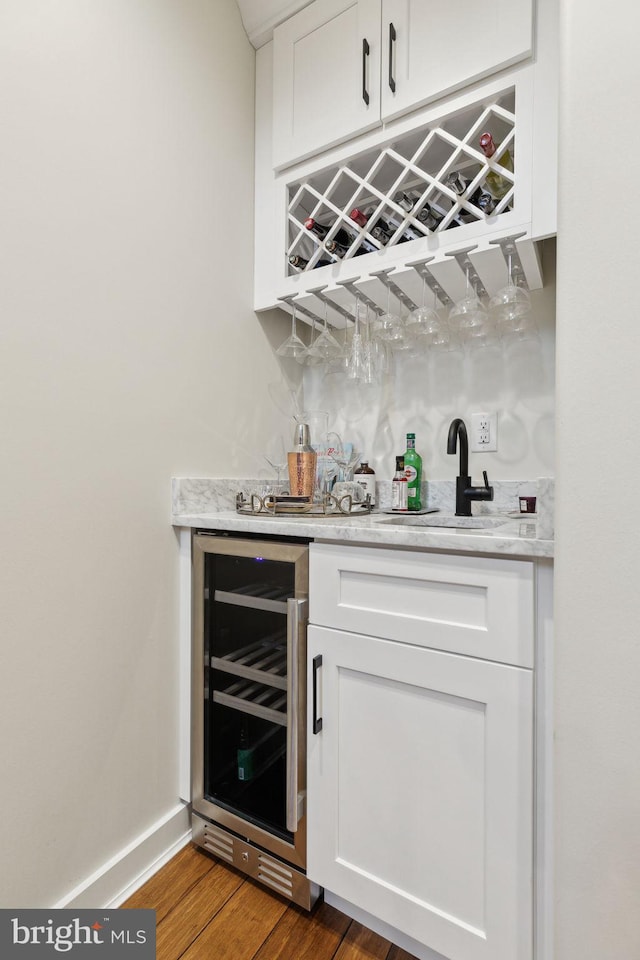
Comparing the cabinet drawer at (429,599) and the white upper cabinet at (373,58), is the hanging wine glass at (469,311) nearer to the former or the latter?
the white upper cabinet at (373,58)

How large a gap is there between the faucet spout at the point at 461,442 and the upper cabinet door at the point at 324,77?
89cm

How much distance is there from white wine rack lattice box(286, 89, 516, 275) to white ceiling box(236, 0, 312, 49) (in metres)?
0.53

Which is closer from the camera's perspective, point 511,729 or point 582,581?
point 582,581

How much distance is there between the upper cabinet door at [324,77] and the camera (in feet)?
4.36

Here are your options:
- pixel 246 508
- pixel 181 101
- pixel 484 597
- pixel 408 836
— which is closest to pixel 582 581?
pixel 484 597

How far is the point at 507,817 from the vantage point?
828 millimetres

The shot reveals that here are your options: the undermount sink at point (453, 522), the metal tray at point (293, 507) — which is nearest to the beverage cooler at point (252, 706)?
the metal tray at point (293, 507)

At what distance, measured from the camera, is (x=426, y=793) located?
36.1 inches

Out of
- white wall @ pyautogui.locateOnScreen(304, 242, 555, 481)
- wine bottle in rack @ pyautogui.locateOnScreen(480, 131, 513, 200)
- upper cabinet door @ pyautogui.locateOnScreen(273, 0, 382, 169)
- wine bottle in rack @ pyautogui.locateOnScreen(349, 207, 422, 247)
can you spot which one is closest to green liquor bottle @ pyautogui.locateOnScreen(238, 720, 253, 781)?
white wall @ pyautogui.locateOnScreen(304, 242, 555, 481)

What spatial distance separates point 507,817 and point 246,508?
0.93 meters

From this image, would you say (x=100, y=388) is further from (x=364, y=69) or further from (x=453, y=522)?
(x=364, y=69)

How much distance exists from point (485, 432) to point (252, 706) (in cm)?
109

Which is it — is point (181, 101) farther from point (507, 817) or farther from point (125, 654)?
Answer: point (507, 817)

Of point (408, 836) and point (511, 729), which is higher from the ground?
point (511, 729)
